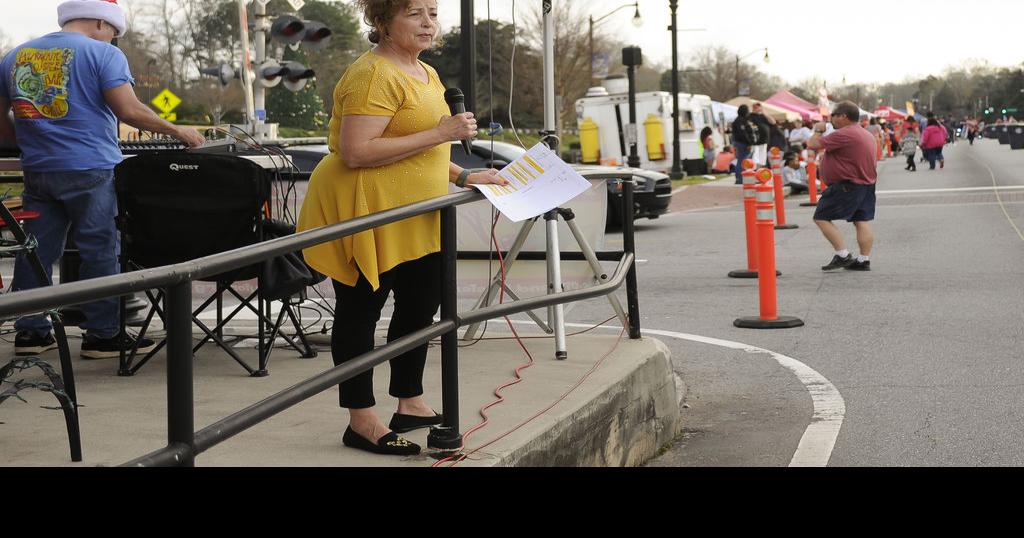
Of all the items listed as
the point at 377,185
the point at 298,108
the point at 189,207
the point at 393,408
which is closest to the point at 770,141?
the point at 298,108

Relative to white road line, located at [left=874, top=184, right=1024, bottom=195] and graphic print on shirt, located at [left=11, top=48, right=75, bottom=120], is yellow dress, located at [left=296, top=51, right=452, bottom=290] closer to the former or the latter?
graphic print on shirt, located at [left=11, top=48, right=75, bottom=120]

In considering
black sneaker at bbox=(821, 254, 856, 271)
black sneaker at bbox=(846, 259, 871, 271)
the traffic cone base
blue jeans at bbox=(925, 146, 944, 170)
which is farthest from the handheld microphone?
blue jeans at bbox=(925, 146, 944, 170)

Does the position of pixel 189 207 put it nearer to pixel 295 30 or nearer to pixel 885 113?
pixel 295 30

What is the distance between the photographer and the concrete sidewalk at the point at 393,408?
4070mm

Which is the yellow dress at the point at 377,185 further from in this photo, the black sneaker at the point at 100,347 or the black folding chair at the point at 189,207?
the black sneaker at the point at 100,347

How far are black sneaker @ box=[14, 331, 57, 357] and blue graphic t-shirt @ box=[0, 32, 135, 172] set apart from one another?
0.90 metres

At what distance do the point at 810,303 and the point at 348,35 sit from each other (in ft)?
249

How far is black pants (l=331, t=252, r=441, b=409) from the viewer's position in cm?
404

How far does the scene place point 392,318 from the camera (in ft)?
13.8

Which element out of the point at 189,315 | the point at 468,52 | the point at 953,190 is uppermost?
the point at 468,52

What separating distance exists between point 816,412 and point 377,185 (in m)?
3.04

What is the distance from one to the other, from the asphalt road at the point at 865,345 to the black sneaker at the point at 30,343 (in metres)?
3.23

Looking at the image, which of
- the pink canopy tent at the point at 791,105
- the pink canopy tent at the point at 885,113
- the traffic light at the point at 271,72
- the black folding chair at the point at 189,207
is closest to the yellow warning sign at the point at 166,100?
the traffic light at the point at 271,72
